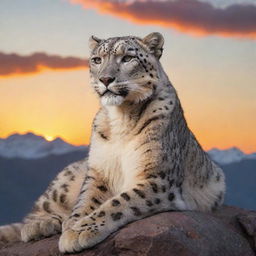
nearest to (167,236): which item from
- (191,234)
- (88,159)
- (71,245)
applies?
(191,234)

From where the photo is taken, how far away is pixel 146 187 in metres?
8.54

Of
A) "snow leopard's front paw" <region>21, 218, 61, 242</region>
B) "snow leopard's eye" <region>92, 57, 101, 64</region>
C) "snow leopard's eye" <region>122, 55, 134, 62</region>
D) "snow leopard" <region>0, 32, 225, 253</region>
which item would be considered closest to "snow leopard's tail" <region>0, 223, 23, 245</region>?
"snow leopard" <region>0, 32, 225, 253</region>

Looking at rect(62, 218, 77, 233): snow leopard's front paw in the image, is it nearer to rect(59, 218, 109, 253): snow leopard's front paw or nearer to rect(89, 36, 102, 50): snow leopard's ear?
rect(59, 218, 109, 253): snow leopard's front paw

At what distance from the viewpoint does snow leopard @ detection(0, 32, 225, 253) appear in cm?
835

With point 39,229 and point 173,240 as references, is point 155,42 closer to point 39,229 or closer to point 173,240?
point 173,240

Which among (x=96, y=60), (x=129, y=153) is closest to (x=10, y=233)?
(x=129, y=153)

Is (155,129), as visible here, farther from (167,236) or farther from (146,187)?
(167,236)

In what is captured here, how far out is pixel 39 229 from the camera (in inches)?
364

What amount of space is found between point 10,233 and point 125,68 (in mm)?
2932

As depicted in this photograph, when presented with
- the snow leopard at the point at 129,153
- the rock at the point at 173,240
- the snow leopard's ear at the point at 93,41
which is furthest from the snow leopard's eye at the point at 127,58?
the rock at the point at 173,240

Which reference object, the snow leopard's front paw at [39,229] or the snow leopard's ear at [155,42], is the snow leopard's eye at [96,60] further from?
the snow leopard's front paw at [39,229]

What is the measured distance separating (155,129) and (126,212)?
112cm

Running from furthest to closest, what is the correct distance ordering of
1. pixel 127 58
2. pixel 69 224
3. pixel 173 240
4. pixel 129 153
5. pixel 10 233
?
1. pixel 10 233
2. pixel 129 153
3. pixel 127 58
4. pixel 69 224
5. pixel 173 240

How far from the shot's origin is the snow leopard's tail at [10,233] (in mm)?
10097
